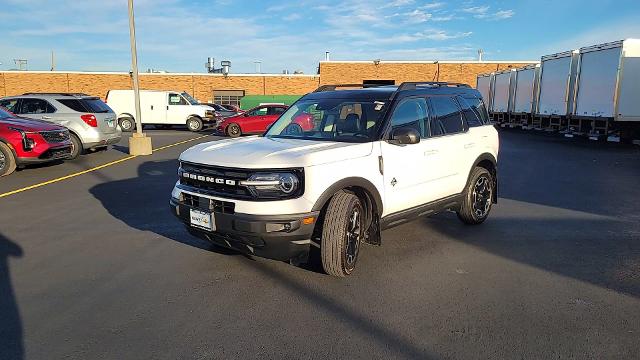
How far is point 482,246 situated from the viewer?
5.25m

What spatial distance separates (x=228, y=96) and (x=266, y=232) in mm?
43848

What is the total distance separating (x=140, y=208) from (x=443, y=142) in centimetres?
455

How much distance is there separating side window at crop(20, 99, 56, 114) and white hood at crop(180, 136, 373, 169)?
9.53 meters

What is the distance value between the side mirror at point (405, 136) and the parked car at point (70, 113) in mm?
10242

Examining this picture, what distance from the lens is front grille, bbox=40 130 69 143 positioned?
10.0 meters

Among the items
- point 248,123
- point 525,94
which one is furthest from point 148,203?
point 525,94

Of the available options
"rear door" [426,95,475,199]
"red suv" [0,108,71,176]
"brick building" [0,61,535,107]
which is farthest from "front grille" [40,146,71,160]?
"brick building" [0,61,535,107]

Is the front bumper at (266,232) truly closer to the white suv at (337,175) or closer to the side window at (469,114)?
the white suv at (337,175)

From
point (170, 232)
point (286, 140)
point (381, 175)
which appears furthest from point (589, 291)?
point (170, 232)

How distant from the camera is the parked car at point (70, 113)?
39.6 ft

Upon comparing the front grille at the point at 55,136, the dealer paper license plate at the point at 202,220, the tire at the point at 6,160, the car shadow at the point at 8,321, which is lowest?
the car shadow at the point at 8,321

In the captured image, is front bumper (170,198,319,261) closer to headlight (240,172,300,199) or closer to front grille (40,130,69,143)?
headlight (240,172,300,199)

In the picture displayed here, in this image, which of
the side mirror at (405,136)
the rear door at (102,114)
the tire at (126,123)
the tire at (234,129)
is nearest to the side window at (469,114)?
the side mirror at (405,136)

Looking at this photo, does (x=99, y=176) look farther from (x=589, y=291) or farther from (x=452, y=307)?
(x=589, y=291)
